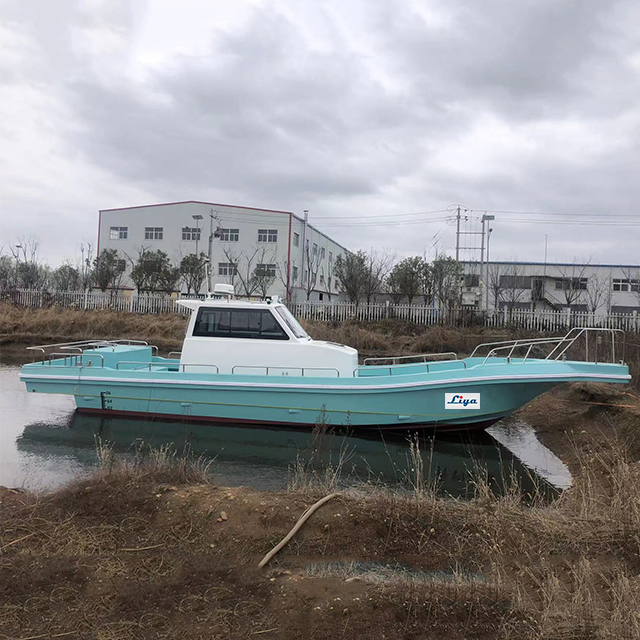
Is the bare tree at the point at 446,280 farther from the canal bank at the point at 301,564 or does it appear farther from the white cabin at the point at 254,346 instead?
the canal bank at the point at 301,564

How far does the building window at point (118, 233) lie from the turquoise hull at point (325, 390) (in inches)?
1212

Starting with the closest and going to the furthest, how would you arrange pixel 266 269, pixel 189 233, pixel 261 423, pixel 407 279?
1. pixel 261 423
2. pixel 407 279
3. pixel 266 269
4. pixel 189 233

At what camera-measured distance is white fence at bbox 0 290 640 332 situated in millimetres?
23328

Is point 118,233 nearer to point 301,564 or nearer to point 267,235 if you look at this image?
point 267,235

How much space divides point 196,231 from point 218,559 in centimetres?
3694

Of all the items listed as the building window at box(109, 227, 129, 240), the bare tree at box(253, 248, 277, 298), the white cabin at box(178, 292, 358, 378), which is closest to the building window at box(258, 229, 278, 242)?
the bare tree at box(253, 248, 277, 298)

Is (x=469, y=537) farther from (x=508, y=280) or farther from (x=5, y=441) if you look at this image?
(x=508, y=280)

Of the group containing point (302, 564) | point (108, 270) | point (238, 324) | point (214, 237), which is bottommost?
point (302, 564)

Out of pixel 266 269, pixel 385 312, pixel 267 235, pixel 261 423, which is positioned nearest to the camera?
pixel 261 423

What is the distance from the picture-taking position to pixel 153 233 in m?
40.2

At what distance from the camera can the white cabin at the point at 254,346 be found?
34.6 feet

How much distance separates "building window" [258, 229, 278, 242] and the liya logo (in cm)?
3099

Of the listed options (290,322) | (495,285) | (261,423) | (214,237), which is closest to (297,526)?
(261,423)

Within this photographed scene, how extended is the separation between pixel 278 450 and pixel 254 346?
216 centimetres
